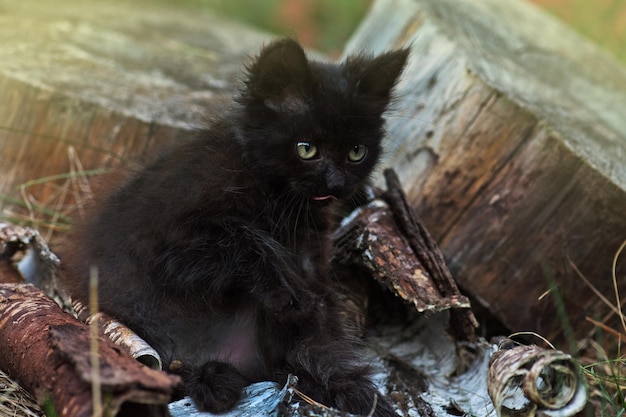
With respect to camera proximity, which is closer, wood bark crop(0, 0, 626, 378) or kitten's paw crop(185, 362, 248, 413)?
kitten's paw crop(185, 362, 248, 413)

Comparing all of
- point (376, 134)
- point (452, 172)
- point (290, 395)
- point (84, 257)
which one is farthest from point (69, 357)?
point (452, 172)

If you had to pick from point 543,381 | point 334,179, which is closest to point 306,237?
point 334,179

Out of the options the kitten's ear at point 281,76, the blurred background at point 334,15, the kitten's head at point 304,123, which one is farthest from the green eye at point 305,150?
the blurred background at point 334,15

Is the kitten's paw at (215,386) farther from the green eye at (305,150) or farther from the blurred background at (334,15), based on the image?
the blurred background at (334,15)

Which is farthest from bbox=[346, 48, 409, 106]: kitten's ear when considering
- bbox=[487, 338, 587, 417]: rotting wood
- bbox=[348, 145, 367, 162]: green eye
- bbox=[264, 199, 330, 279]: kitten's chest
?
bbox=[487, 338, 587, 417]: rotting wood

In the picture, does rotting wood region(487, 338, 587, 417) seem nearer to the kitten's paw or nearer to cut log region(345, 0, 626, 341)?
the kitten's paw

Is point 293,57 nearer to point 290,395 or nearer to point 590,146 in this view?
point 290,395
